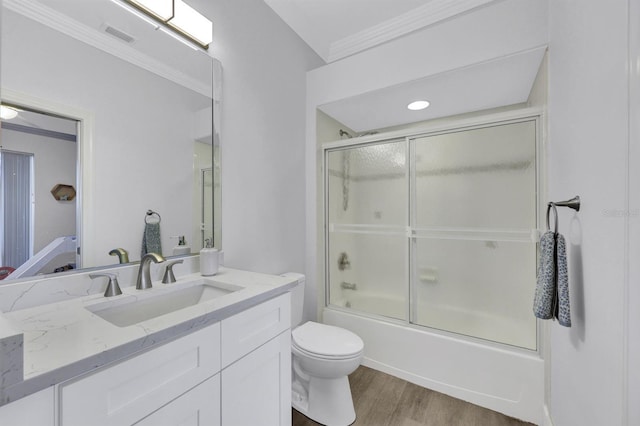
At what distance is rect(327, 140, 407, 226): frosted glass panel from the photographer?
2098 millimetres

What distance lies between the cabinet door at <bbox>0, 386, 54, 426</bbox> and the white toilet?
3.72 feet

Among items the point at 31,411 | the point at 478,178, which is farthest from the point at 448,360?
the point at 31,411

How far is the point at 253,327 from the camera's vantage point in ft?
3.26

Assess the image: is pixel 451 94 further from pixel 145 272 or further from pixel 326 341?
pixel 145 272

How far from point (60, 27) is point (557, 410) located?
263 centimetres

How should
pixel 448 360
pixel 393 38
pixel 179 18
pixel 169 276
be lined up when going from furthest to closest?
pixel 393 38 → pixel 448 360 → pixel 179 18 → pixel 169 276

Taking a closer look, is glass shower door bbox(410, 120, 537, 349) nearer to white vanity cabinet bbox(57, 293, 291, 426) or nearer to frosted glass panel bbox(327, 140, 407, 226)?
frosted glass panel bbox(327, 140, 407, 226)

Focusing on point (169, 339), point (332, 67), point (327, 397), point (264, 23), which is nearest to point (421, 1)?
point (332, 67)

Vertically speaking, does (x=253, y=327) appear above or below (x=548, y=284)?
below

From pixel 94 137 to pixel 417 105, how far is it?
209 centimetres

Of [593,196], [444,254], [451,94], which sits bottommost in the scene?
[444,254]

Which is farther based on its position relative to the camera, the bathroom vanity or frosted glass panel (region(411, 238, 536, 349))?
frosted glass panel (region(411, 238, 536, 349))

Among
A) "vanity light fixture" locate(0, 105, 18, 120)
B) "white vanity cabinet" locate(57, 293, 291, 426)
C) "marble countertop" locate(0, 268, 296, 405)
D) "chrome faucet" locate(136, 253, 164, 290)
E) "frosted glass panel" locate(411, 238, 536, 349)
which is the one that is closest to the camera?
"marble countertop" locate(0, 268, 296, 405)

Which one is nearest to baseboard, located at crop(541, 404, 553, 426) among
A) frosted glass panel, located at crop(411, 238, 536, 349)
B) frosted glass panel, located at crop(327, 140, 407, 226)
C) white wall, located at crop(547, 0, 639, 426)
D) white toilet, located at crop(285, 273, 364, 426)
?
white wall, located at crop(547, 0, 639, 426)
